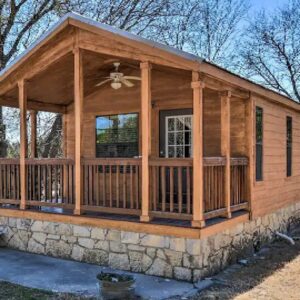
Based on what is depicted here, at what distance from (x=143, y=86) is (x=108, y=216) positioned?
218 cm

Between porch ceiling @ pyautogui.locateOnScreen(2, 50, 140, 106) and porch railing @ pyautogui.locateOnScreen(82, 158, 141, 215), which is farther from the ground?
porch ceiling @ pyautogui.locateOnScreen(2, 50, 140, 106)

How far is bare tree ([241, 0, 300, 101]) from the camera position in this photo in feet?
71.0

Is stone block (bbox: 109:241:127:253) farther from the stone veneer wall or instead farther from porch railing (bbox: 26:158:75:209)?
porch railing (bbox: 26:158:75:209)

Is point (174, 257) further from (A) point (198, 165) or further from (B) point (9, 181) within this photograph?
(B) point (9, 181)

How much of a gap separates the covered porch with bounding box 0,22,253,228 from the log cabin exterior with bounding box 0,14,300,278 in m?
0.02

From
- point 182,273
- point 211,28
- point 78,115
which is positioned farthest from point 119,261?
point 211,28

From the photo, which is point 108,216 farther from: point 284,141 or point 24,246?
point 284,141

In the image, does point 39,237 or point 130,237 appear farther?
point 39,237

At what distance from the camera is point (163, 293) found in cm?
524

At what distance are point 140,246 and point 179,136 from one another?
279 centimetres

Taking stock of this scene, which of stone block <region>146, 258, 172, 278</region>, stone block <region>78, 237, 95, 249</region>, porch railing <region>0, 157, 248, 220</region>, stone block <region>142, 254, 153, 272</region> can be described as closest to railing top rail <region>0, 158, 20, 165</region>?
porch railing <region>0, 157, 248, 220</region>

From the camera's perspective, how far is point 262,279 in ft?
19.6

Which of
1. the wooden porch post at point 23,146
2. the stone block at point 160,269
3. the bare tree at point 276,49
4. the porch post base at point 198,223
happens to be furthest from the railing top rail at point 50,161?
the bare tree at point 276,49

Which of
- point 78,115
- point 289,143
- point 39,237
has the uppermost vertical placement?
point 78,115
